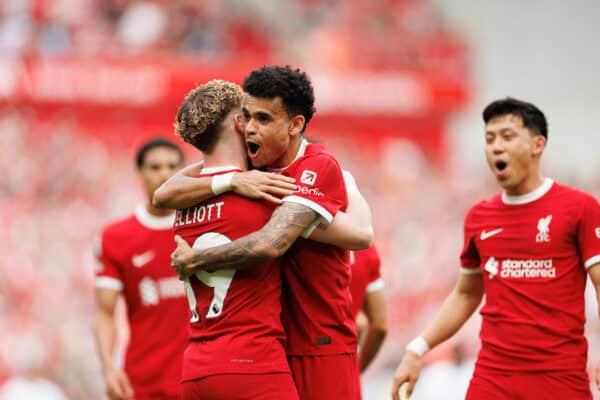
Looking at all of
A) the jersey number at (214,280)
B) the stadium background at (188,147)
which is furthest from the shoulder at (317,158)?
the stadium background at (188,147)

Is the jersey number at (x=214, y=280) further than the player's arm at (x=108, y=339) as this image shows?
No

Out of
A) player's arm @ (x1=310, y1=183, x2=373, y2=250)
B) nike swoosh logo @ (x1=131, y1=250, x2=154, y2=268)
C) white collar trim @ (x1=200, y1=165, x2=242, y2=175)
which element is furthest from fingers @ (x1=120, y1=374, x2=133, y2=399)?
player's arm @ (x1=310, y1=183, x2=373, y2=250)

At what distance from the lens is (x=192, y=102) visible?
4660 mm

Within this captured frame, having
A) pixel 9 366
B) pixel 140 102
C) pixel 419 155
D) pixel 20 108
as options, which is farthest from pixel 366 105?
pixel 9 366

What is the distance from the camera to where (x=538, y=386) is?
213 inches

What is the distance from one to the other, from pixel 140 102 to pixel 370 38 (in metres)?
6.23

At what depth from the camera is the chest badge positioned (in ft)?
18.0

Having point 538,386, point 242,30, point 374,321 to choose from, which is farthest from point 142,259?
point 242,30

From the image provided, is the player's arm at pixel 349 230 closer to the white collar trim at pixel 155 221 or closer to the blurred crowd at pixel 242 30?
the white collar trim at pixel 155 221

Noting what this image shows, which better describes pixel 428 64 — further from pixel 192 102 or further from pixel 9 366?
pixel 192 102

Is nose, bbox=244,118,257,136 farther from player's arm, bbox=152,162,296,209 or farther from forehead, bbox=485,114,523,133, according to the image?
forehead, bbox=485,114,523,133

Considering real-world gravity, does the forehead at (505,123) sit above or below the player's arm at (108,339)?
above

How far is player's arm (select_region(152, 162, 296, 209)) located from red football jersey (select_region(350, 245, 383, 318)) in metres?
2.13

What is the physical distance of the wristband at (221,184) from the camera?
4.57 metres
